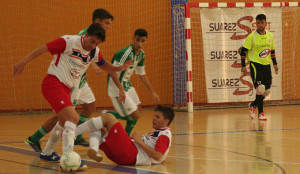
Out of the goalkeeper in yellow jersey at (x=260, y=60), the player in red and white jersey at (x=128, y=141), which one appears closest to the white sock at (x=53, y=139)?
the player in red and white jersey at (x=128, y=141)

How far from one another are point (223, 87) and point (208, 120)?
8.36 feet

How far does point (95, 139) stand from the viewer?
4762mm

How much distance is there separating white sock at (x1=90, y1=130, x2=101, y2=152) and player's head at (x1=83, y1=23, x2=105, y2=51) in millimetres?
835

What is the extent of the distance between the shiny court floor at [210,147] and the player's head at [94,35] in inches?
47.4

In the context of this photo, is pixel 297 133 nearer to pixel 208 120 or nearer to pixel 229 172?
pixel 208 120

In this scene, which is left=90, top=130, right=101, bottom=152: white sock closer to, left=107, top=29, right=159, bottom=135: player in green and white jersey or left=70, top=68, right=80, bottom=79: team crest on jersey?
left=70, top=68, right=80, bottom=79: team crest on jersey

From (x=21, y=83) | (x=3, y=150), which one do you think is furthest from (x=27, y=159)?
(x=21, y=83)

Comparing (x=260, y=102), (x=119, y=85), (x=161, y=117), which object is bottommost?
(x=260, y=102)

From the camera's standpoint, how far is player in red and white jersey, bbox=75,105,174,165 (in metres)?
4.82

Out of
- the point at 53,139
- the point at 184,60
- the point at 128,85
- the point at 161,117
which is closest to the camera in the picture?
the point at 161,117

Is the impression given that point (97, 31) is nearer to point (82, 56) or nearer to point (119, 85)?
point (82, 56)

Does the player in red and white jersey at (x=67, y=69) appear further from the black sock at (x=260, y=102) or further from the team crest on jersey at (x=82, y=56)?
the black sock at (x=260, y=102)

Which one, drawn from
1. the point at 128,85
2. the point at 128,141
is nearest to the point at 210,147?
the point at 128,85

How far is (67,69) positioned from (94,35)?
487mm
